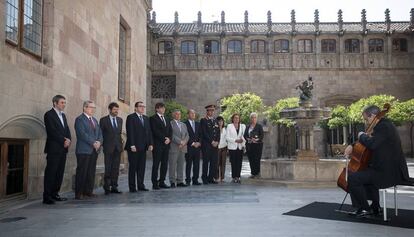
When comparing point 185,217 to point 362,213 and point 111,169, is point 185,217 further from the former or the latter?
point 111,169

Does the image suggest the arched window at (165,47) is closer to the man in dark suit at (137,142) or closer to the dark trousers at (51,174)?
the man in dark suit at (137,142)

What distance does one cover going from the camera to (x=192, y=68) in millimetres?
36125

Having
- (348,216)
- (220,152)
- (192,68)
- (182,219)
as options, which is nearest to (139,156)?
(220,152)

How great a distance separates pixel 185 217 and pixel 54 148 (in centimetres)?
311

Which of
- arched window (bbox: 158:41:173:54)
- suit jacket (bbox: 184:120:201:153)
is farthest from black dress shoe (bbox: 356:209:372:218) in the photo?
arched window (bbox: 158:41:173:54)

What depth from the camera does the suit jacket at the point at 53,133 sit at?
25.5ft

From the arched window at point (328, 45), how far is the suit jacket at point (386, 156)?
31.5 meters

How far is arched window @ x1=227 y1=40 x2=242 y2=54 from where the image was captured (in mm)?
36375

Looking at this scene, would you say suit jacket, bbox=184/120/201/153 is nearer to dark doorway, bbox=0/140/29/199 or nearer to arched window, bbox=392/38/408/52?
dark doorway, bbox=0/140/29/199

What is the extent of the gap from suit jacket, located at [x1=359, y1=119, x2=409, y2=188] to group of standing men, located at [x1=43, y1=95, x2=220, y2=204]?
203 inches

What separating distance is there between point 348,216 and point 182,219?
7.56ft

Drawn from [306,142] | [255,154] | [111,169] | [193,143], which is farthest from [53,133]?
[306,142]

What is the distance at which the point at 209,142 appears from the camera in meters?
11.3

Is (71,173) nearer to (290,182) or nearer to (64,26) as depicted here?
(64,26)
